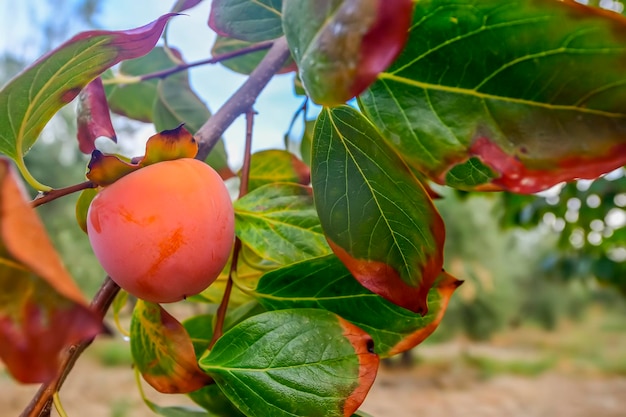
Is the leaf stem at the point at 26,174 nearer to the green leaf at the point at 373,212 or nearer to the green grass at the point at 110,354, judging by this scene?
the green leaf at the point at 373,212

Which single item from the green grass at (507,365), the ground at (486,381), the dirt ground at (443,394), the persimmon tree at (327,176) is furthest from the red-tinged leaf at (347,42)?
the green grass at (507,365)

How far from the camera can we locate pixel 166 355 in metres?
0.24

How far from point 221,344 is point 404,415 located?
15.3 feet

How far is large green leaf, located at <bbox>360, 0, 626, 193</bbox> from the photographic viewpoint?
149 millimetres

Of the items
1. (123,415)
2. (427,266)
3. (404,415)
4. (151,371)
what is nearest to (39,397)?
(151,371)

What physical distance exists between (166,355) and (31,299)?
13 centimetres

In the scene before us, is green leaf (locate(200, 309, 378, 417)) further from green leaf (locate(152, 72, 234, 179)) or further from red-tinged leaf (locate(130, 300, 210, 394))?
green leaf (locate(152, 72, 234, 179))

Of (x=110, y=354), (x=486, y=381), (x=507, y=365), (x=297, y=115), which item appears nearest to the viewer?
(x=297, y=115)

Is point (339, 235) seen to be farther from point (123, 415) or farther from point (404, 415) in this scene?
point (404, 415)

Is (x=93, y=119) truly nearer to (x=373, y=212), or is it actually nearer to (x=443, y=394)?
(x=373, y=212)

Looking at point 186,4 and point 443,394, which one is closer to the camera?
point 186,4

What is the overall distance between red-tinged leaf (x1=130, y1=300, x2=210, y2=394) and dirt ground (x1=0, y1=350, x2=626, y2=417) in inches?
143

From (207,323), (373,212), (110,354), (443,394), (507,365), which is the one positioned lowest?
(507,365)

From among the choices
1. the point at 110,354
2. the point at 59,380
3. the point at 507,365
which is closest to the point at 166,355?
the point at 59,380
